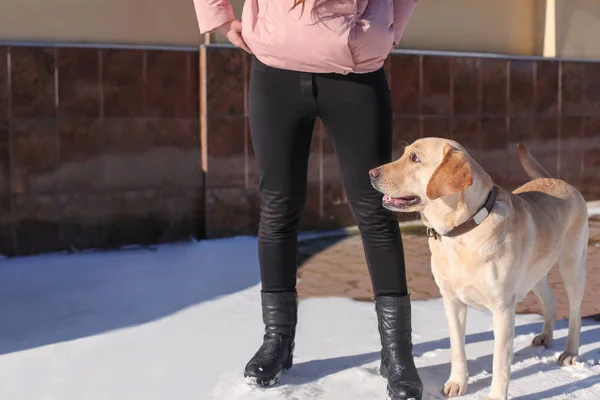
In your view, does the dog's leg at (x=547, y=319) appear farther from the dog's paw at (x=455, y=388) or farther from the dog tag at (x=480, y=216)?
the dog tag at (x=480, y=216)

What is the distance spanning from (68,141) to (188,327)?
88.5 inches

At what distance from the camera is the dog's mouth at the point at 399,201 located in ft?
9.71

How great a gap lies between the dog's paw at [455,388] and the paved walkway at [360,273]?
4.14ft

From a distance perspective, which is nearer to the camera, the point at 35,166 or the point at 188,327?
the point at 188,327

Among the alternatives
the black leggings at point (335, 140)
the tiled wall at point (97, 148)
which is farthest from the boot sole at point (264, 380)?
the tiled wall at point (97, 148)

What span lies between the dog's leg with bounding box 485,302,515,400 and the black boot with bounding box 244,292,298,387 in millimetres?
809

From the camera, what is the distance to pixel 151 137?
5.88 meters

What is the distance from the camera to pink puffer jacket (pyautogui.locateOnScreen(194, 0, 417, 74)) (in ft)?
9.53

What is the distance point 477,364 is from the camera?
3.39 metres

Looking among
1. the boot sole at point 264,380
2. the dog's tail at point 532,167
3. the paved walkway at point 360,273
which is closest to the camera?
the boot sole at point 264,380

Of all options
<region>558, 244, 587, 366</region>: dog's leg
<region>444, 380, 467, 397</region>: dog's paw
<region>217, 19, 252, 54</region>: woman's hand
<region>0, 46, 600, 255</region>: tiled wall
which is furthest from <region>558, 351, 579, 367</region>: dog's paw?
<region>0, 46, 600, 255</region>: tiled wall

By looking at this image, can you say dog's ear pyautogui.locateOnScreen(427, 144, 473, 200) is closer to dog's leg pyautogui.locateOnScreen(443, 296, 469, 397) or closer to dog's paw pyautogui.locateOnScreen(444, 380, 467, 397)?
dog's leg pyautogui.locateOnScreen(443, 296, 469, 397)

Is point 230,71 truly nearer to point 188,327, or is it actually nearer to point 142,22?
point 142,22

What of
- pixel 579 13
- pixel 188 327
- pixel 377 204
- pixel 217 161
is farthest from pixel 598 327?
pixel 579 13
